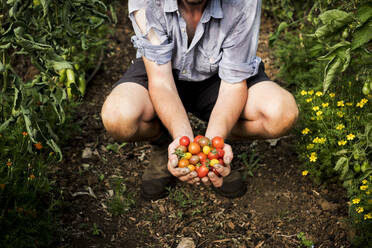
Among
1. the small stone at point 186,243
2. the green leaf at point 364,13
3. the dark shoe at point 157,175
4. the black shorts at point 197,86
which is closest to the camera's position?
the green leaf at point 364,13

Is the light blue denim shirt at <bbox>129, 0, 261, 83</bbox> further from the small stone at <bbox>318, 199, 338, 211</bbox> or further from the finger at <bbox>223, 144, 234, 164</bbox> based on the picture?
the small stone at <bbox>318, 199, 338, 211</bbox>

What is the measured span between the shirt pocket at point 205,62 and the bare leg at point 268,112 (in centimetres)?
25

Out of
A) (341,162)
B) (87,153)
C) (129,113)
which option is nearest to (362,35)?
(341,162)

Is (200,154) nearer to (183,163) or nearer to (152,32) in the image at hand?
Result: (183,163)

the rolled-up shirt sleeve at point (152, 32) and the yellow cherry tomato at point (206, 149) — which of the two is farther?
the rolled-up shirt sleeve at point (152, 32)

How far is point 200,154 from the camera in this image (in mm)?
2027

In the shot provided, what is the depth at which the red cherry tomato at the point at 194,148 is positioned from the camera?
2012mm

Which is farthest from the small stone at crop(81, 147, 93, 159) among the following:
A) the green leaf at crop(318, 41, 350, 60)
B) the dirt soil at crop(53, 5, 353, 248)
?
the green leaf at crop(318, 41, 350, 60)

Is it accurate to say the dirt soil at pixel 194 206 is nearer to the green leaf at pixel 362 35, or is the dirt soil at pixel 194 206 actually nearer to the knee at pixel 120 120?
the knee at pixel 120 120

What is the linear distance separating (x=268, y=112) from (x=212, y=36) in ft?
1.69

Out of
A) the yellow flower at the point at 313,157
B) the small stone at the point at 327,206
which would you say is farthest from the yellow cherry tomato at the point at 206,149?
the small stone at the point at 327,206

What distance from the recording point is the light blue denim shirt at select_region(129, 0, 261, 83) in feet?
7.14

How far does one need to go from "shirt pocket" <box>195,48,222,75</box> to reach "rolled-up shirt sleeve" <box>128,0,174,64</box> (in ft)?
0.63

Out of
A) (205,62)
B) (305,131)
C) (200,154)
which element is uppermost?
(205,62)
